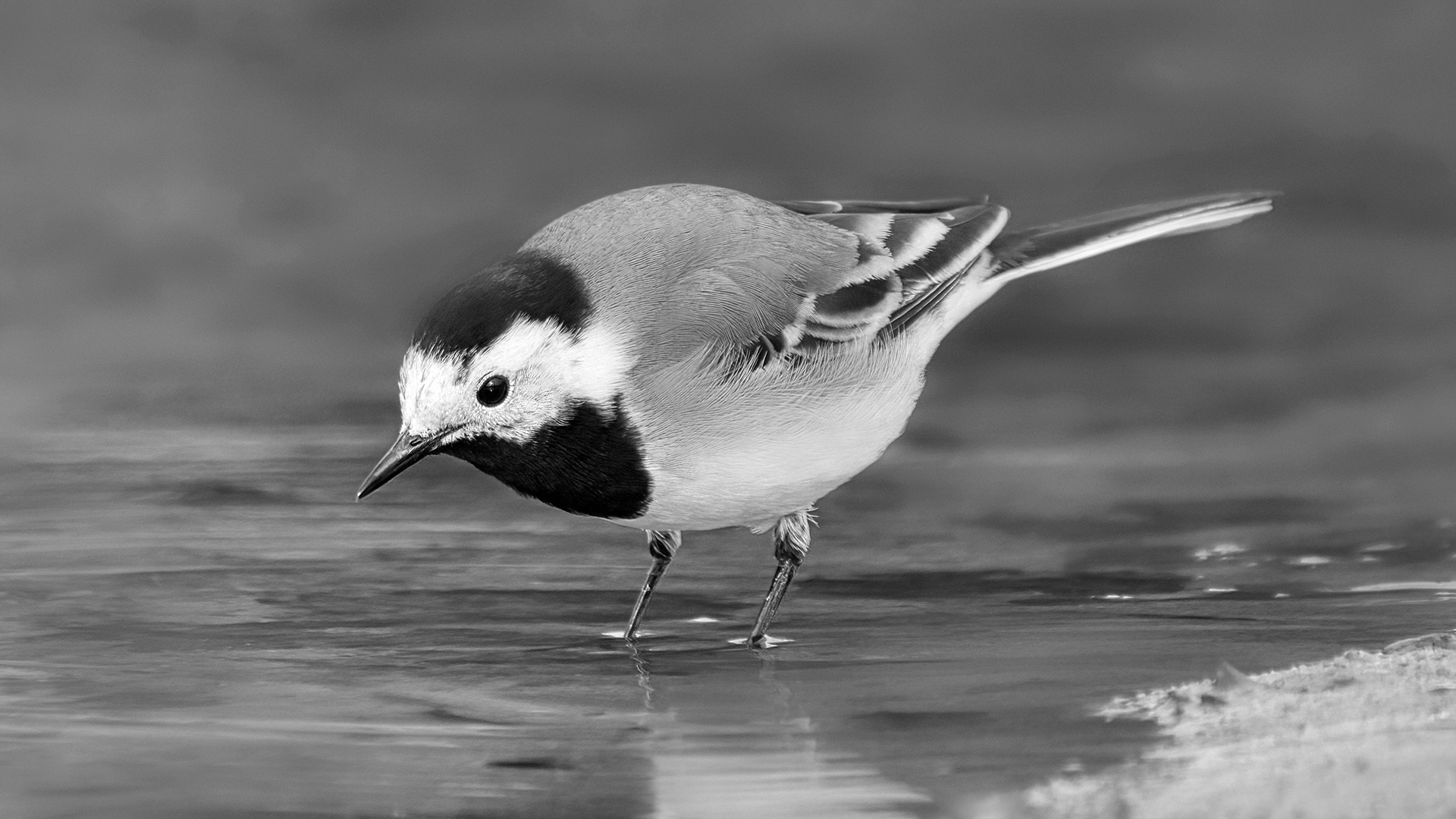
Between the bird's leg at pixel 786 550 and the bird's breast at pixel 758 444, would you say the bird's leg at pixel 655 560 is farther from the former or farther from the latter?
the bird's breast at pixel 758 444

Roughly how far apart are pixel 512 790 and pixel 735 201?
2737 mm

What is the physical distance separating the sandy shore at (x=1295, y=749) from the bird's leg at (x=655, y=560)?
202 centimetres

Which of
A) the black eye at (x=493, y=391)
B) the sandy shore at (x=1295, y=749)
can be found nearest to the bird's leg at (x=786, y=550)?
the black eye at (x=493, y=391)

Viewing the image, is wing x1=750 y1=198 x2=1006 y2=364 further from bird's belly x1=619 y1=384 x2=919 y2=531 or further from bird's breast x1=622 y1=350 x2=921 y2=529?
bird's belly x1=619 y1=384 x2=919 y2=531

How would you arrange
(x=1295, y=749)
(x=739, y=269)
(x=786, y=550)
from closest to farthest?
1. (x=1295, y=749)
2. (x=739, y=269)
3. (x=786, y=550)

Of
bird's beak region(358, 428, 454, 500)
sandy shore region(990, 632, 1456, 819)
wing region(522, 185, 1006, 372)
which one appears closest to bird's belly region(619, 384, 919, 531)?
wing region(522, 185, 1006, 372)

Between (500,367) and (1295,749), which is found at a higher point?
(500,367)

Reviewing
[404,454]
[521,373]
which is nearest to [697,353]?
[521,373]

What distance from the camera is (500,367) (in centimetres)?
608

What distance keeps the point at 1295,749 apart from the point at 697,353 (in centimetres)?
249

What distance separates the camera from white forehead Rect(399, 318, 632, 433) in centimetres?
603

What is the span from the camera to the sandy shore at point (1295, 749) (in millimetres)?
4570

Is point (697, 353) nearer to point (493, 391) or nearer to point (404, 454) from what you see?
point (493, 391)

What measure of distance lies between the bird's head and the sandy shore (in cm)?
202
